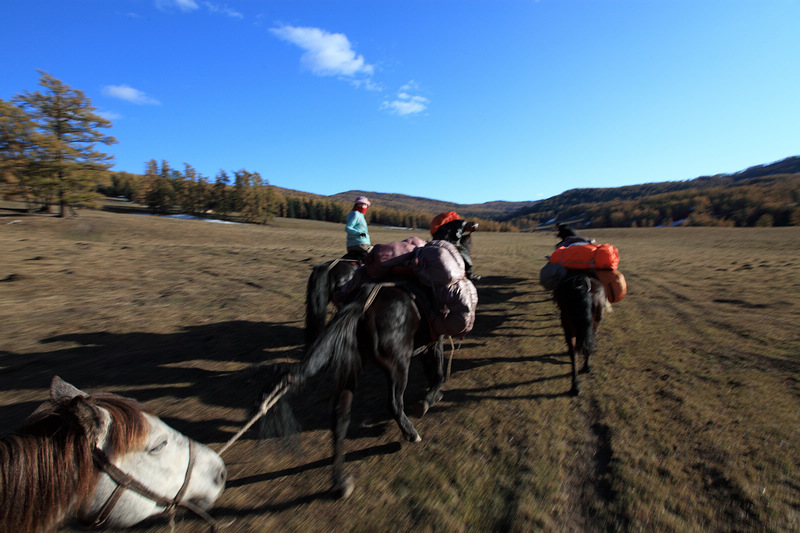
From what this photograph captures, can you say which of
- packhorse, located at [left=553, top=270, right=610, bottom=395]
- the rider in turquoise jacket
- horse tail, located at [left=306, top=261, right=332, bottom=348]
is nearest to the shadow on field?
horse tail, located at [left=306, top=261, right=332, bottom=348]

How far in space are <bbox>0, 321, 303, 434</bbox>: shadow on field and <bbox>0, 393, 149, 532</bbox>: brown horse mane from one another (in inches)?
79.0

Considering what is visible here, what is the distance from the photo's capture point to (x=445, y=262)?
11.2ft

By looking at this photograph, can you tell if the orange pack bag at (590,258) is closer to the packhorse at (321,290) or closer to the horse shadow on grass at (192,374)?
the horse shadow on grass at (192,374)

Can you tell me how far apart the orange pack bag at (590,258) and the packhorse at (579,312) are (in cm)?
30

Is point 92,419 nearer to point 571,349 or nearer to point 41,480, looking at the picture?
point 41,480

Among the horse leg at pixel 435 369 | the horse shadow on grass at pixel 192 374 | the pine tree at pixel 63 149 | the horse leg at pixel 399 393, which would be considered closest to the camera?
the horse leg at pixel 399 393

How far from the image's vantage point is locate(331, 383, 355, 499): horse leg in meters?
2.58

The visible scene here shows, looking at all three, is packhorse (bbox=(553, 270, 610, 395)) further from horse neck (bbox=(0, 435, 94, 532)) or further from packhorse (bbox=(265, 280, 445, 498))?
horse neck (bbox=(0, 435, 94, 532))

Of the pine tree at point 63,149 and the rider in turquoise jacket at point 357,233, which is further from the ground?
the pine tree at point 63,149

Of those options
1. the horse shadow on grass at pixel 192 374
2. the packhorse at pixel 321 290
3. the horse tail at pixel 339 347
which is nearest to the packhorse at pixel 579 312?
the horse shadow on grass at pixel 192 374

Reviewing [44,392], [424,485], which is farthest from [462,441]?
[44,392]

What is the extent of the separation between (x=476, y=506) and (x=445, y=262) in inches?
80.4

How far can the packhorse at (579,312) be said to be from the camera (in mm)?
4301

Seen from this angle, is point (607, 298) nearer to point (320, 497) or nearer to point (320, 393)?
point (320, 393)
